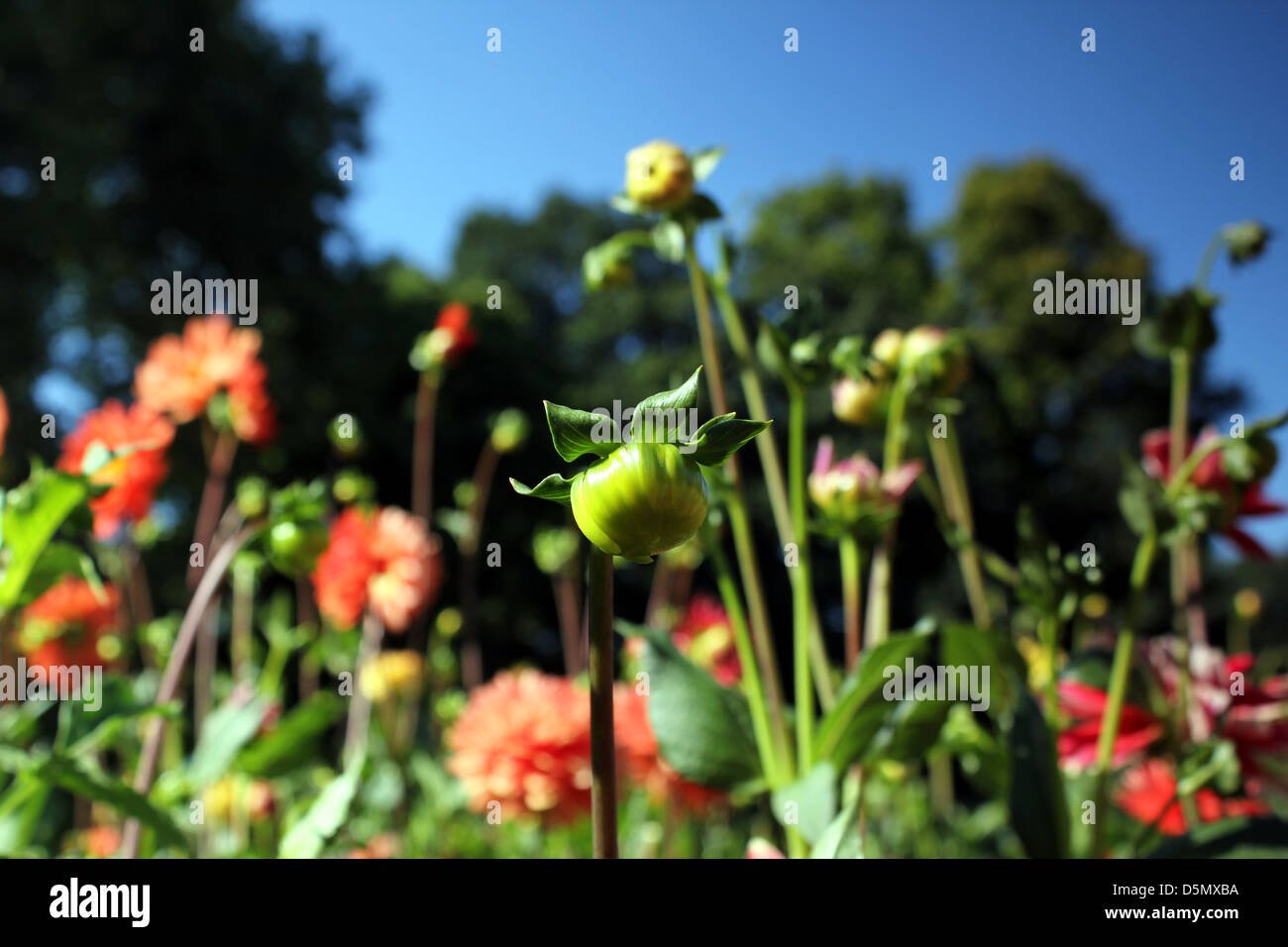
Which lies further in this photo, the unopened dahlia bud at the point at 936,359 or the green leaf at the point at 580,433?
the unopened dahlia bud at the point at 936,359

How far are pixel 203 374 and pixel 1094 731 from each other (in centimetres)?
70

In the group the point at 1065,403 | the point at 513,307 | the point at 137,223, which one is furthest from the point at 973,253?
the point at 137,223

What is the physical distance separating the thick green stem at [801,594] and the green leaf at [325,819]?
0.57ft

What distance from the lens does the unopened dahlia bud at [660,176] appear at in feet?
1.19

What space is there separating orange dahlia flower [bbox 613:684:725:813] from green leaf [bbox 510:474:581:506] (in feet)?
1.59

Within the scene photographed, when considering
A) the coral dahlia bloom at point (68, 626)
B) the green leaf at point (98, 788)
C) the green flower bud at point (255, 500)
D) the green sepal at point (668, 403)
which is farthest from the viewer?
the coral dahlia bloom at point (68, 626)

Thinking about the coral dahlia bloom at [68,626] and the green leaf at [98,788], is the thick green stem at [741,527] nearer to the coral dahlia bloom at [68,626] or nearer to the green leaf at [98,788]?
the green leaf at [98,788]

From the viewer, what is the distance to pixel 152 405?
75cm

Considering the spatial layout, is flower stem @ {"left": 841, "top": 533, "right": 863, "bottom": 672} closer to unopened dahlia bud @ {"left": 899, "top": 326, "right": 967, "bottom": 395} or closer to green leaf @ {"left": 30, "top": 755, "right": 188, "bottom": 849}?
unopened dahlia bud @ {"left": 899, "top": 326, "right": 967, "bottom": 395}

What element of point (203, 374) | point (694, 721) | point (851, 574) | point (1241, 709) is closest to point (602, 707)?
point (694, 721)

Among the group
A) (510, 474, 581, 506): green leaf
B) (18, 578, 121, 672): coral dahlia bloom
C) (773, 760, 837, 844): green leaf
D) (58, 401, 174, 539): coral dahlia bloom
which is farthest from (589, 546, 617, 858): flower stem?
(18, 578, 121, 672): coral dahlia bloom

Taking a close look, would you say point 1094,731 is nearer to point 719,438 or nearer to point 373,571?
point 719,438

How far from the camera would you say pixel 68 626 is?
2.57ft

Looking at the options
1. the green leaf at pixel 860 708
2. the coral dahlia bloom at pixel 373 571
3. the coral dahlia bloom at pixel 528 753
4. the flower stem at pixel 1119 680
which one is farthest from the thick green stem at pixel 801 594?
the coral dahlia bloom at pixel 373 571
